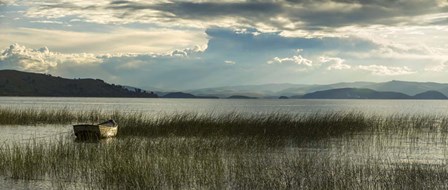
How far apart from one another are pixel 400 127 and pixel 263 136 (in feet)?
45.0

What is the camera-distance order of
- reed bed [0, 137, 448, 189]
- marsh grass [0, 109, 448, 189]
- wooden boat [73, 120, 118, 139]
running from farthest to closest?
wooden boat [73, 120, 118, 139] → marsh grass [0, 109, 448, 189] → reed bed [0, 137, 448, 189]

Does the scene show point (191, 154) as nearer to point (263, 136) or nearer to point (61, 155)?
point (61, 155)

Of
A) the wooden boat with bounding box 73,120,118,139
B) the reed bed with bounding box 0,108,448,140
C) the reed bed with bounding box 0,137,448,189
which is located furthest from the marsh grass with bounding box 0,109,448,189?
the wooden boat with bounding box 73,120,118,139

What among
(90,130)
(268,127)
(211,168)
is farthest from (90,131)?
(211,168)

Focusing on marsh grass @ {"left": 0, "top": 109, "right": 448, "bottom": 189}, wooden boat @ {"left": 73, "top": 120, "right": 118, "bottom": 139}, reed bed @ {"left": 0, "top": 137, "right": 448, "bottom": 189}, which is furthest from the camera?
wooden boat @ {"left": 73, "top": 120, "right": 118, "bottom": 139}

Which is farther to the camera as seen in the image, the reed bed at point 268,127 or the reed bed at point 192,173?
the reed bed at point 268,127

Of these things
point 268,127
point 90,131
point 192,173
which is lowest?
point 192,173

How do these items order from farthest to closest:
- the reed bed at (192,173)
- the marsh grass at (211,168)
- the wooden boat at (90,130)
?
1. the wooden boat at (90,130)
2. the marsh grass at (211,168)
3. the reed bed at (192,173)

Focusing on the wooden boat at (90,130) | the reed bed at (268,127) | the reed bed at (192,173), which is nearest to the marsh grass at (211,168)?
the reed bed at (192,173)

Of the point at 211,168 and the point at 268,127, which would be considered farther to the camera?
the point at 268,127

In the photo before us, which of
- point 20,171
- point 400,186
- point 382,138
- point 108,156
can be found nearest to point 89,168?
point 108,156

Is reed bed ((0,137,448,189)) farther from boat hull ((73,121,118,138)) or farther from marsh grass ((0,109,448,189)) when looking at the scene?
boat hull ((73,121,118,138))

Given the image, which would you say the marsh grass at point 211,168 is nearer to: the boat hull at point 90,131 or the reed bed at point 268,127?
the reed bed at point 268,127

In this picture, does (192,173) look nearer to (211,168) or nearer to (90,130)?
(211,168)
